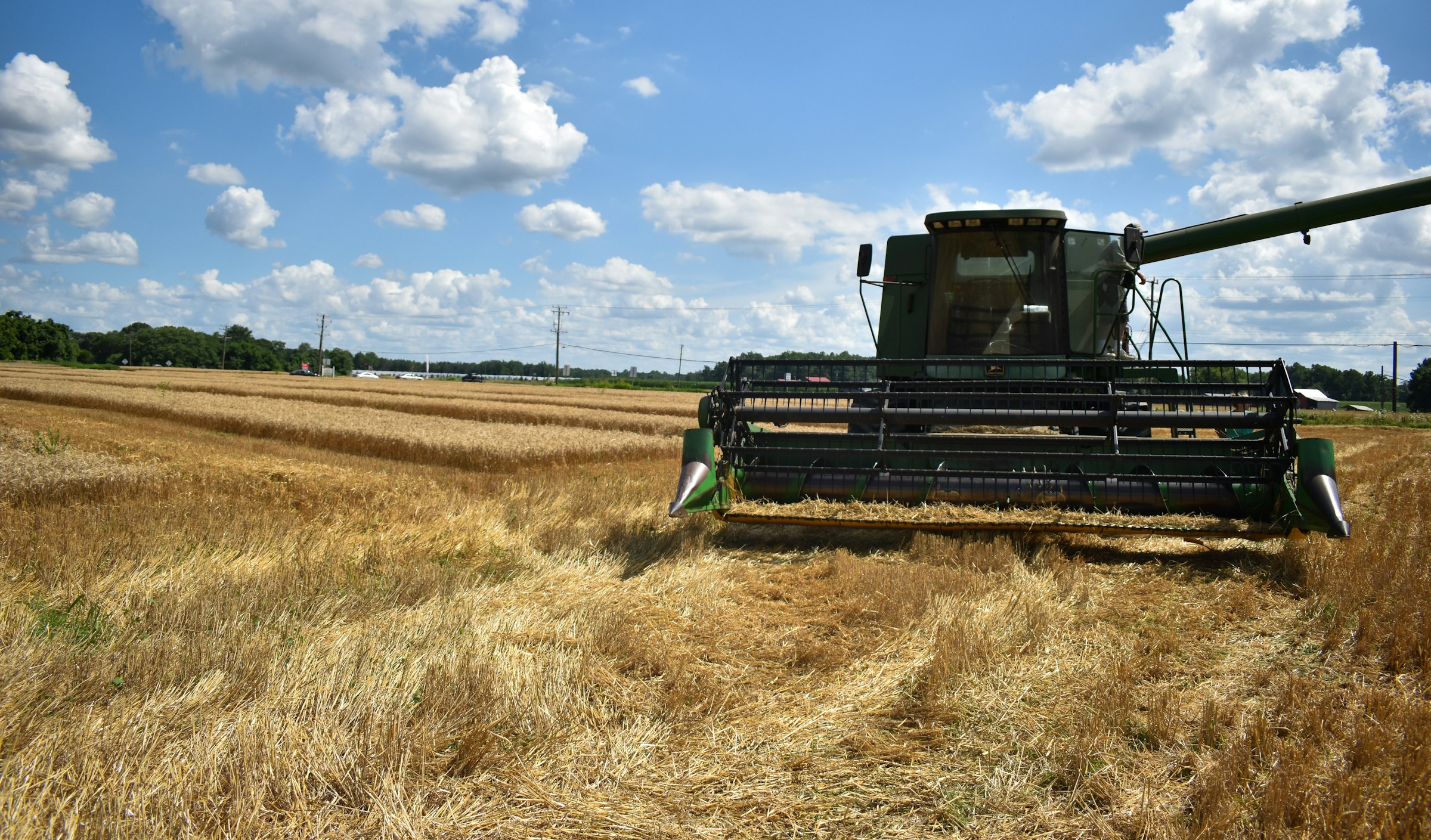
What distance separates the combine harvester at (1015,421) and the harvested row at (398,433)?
6.40 metres

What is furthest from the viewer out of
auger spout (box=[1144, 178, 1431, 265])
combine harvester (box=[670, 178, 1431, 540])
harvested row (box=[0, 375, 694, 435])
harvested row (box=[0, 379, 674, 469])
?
harvested row (box=[0, 375, 694, 435])

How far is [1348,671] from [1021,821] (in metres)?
2.17

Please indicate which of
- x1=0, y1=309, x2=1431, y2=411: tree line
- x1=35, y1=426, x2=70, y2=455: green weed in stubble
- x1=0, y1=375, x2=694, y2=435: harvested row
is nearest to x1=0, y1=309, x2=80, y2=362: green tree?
x1=0, y1=309, x2=1431, y2=411: tree line

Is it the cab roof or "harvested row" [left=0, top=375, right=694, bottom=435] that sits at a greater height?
the cab roof

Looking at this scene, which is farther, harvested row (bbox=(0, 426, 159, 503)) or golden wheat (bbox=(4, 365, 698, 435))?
golden wheat (bbox=(4, 365, 698, 435))

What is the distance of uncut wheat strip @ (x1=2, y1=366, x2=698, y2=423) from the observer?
2134cm

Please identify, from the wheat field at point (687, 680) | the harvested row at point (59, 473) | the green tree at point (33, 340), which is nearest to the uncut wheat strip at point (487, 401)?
the harvested row at point (59, 473)

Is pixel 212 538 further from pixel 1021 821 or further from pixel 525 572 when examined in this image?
pixel 1021 821

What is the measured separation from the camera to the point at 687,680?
144 inches

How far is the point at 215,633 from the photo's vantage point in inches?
149

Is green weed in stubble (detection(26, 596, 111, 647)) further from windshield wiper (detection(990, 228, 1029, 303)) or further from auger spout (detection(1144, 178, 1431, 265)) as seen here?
auger spout (detection(1144, 178, 1431, 265))

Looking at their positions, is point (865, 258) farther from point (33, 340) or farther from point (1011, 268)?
point (33, 340)

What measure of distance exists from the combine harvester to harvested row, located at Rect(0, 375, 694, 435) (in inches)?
407

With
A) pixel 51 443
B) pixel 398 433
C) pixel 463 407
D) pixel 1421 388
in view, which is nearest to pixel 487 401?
pixel 463 407
